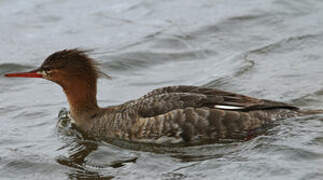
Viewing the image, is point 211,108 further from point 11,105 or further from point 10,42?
point 10,42

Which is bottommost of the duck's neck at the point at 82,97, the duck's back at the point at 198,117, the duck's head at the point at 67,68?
the duck's back at the point at 198,117

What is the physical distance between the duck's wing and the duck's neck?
0.87 m

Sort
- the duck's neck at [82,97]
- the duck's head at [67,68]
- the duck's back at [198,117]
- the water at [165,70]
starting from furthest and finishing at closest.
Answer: the duck's neck at [82,97], the duck's head at [67,68], the duck's back at [198,117], the water at [165,70]

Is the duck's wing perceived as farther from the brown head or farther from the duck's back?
the brown head

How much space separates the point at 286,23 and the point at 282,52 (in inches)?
71.8

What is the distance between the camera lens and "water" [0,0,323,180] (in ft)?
24.9

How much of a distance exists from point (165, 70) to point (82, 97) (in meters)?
2.73

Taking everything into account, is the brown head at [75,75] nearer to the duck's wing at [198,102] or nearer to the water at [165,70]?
the water at [165,70]

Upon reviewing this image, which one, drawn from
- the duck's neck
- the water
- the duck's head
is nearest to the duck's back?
the water

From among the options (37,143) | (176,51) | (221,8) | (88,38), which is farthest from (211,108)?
(221,8)

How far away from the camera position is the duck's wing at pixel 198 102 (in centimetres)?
823

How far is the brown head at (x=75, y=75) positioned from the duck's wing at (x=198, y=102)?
931 millimetres

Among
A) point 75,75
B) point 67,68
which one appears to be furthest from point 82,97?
point 67,68

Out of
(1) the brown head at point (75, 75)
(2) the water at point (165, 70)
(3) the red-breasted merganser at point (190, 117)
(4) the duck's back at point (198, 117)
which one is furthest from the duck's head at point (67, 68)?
(4) the duck's back at point (198, 117)
